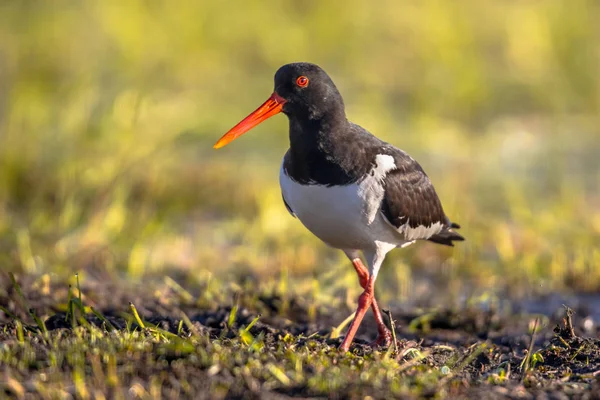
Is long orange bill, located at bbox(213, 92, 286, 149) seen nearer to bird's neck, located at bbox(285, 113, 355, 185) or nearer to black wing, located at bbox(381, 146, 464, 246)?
bird's neck, located at bbox(285, 113, 355, 185)

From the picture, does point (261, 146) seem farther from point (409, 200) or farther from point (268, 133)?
point (409, 200)

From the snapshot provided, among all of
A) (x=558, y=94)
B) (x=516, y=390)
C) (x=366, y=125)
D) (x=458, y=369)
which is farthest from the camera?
(x=558, y=94)

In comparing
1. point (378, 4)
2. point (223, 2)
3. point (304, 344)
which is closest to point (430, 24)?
point (378, 4)

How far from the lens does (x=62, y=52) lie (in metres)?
9.50

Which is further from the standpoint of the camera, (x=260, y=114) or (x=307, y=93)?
(x=260, y=114)

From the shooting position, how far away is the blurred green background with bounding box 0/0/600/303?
259 inches

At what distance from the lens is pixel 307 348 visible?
405cm

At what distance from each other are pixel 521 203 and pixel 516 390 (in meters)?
3.85

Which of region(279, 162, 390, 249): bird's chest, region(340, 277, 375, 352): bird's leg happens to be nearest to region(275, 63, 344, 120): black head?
region(279, 162, 390, 249): bird's chest

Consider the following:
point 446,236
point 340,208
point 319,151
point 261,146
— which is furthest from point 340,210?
point 261,146

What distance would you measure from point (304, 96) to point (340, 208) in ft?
2.05

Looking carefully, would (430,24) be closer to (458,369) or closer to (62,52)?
(62,52)

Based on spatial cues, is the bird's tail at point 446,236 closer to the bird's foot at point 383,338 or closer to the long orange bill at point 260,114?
the bird's foot at point 383,338

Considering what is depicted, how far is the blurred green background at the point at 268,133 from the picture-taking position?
6.57 meters
